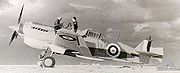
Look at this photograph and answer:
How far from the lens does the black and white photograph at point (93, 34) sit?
2.28 metres

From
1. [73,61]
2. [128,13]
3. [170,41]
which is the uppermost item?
[128,13]

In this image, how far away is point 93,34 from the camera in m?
2.38

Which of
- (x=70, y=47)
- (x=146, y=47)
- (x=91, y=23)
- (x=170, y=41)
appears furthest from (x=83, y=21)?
(x=170, y=41)

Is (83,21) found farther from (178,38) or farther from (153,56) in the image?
(178,38)

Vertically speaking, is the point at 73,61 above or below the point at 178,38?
below

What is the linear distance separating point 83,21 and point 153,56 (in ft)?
1.94

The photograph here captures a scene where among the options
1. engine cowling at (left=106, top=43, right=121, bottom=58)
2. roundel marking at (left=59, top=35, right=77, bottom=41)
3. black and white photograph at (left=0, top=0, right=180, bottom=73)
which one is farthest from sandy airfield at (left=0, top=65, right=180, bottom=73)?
roundel marking at (left=59, top=35, right=77, bottom=41)

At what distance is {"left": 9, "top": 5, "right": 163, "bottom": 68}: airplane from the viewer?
7.73 ft

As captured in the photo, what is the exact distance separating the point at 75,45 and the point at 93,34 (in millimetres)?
170

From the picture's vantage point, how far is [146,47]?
7.57ft

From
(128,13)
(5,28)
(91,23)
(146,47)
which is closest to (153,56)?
(146,47)

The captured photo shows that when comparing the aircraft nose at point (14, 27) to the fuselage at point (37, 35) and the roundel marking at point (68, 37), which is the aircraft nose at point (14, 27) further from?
the roundel marking at point (68, 37)

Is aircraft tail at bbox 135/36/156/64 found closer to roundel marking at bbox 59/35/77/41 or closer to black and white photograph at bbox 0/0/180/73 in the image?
black and white photograph at bbox 0/0/180/73

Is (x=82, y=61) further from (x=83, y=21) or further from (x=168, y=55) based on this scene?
(x=168, y=55)
